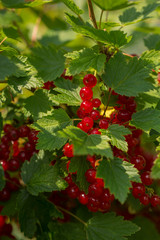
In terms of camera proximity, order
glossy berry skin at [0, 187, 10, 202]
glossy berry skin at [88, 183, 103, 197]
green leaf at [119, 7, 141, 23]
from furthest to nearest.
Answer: glossy berry skin at [0, 187, 10, 202] → green leaf at [119, 7, 141, 23] → glossy berry skin at [88, 183, 103, 197]

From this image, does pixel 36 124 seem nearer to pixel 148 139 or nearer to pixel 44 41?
pixel 148 139

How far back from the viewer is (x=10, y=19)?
0.79 meters

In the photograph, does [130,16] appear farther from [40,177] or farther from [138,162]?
[40,177]

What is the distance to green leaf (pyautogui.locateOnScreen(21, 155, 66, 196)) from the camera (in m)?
0.96

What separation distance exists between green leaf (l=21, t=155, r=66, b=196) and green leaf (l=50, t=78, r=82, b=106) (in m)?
0.25

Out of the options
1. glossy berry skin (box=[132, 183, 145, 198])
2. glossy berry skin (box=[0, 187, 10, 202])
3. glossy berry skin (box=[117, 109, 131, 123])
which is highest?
glossy berry skin (box=[117, 109, 131, 123])

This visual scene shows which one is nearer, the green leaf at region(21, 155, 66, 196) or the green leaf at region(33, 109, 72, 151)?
the green leaf at region(33, 109, 72, 151)

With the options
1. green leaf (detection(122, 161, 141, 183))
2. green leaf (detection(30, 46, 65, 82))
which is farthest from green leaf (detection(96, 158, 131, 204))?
green leaf (detection(30, 46, 65, 82))

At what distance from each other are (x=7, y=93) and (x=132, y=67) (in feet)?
1.64

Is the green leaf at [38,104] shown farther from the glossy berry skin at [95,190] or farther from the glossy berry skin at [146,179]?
the glossy berry skin at [146,179]

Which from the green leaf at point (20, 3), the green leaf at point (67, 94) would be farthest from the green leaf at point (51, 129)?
the green leaf at point (20, 3)

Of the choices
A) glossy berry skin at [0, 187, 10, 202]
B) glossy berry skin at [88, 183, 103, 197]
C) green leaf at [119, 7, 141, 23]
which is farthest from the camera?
glossy berry skin at [0, 187, 10, 202]

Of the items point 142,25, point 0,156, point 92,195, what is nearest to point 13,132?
point 0,156

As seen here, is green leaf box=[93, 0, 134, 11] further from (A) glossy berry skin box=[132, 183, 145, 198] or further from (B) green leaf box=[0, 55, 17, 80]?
(A) glossy berry skin box=[132, 183, 145, 198]
